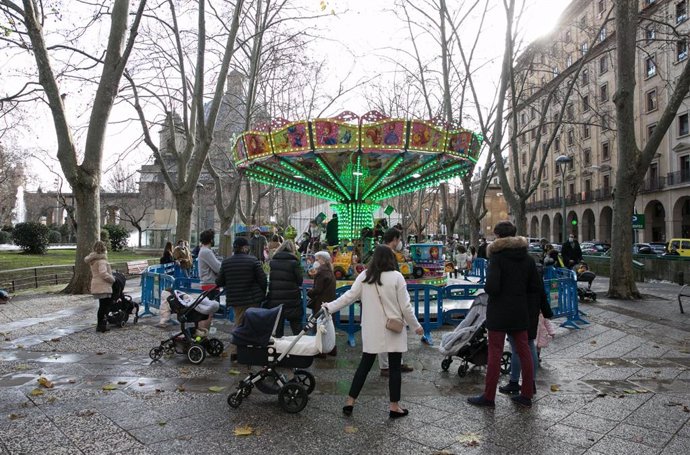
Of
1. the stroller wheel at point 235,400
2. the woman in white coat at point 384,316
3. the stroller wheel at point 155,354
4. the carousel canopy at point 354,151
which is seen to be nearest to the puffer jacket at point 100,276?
the stroller wheel at point 155,354

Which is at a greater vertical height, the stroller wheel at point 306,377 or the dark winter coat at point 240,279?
the dark winter coat at point 240,279

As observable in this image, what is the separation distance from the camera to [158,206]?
205 ft

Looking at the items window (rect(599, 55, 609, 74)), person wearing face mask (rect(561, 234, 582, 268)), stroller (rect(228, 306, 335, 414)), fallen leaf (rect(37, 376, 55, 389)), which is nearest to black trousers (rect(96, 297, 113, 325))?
fallen leaf (rect(37, 376, 55, 389))

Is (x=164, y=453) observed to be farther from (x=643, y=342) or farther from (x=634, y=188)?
(x=634, y=188)

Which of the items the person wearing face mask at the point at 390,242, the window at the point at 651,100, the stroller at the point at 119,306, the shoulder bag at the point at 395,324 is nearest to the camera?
the shoulder bag at the point at 395,324

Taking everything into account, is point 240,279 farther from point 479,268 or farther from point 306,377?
point 479,268

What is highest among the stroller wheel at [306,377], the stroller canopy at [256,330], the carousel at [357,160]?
the carousel at [357,160]

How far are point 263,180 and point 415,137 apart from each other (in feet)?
23.4

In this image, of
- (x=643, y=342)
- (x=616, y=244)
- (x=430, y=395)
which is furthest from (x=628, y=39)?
(x=430, y=395)

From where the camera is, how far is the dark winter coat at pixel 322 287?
714 centimetres

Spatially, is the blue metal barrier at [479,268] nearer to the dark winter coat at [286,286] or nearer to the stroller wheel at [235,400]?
the dark winter coat at [286,286]

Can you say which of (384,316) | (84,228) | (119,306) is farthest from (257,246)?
(384,316)

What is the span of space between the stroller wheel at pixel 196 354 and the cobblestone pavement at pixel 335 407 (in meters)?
0.09

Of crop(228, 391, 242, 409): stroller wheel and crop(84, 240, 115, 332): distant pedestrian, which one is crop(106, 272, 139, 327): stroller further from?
crop(228, 391, 242, 409): stroller wheel
